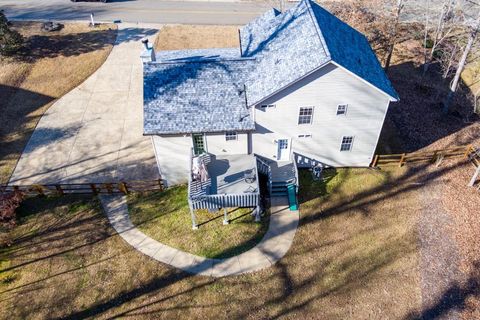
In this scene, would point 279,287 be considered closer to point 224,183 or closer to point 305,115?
point 224,183

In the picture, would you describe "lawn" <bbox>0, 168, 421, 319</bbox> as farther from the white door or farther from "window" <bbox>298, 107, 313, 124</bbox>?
"window" <bbox>298, 107, 313, 124</bbox>

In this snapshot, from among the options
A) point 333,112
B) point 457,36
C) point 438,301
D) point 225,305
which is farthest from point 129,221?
point 457,36

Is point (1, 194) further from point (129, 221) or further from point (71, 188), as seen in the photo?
point (129, 221)

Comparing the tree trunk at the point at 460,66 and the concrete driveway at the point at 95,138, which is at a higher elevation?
the tree trunk at the point at 460,66

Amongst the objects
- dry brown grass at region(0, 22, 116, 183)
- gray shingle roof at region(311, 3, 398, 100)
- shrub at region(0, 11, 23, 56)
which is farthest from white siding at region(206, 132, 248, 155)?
shrub at region(0, 11, 23, 56)

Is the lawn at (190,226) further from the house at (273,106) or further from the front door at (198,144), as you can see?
the front door at (198,144)

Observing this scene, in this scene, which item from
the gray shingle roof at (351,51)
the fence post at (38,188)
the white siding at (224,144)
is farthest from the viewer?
the fence post at (38,188)

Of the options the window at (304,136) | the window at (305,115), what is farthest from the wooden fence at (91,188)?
the window at (305,115)
